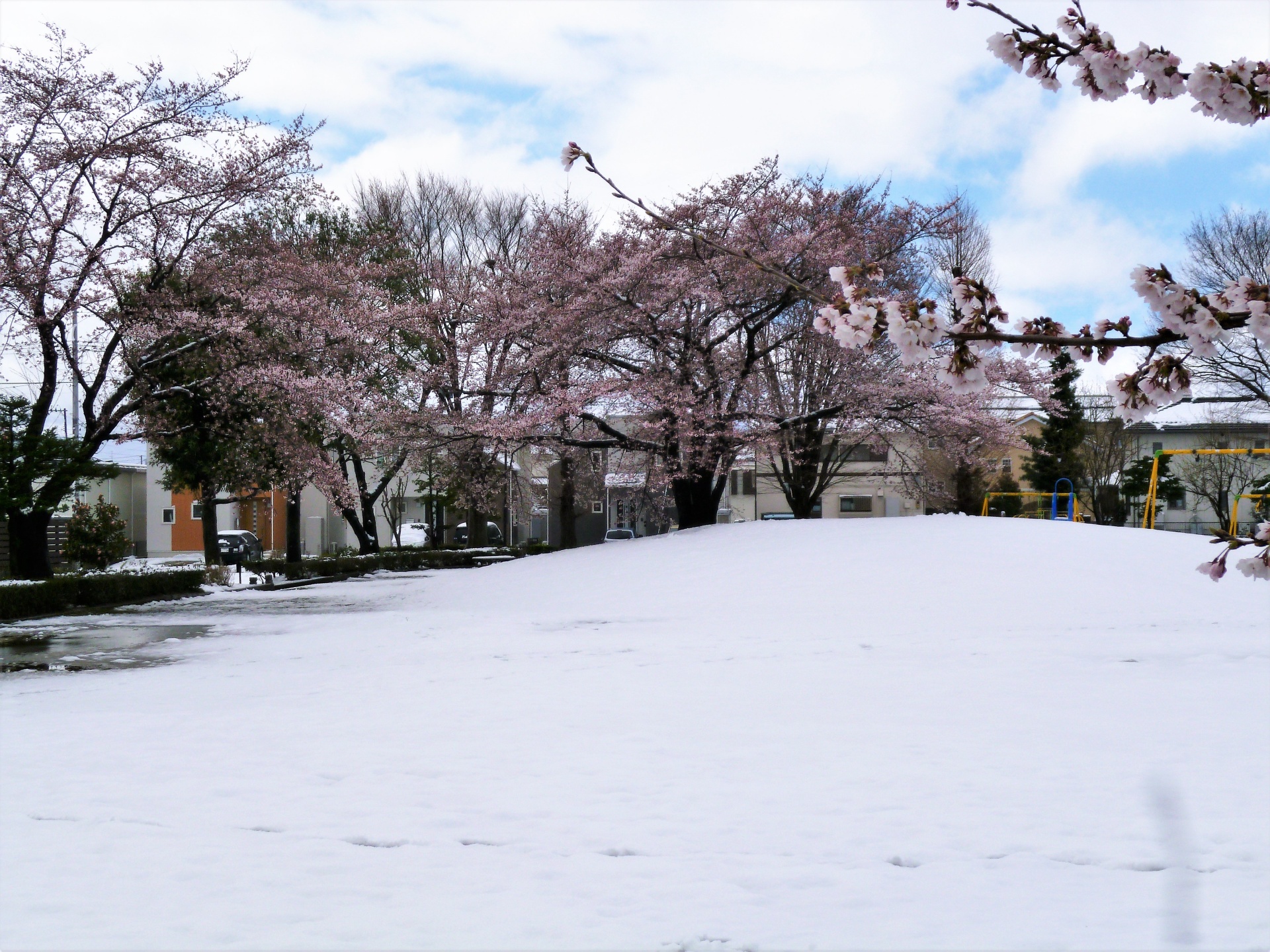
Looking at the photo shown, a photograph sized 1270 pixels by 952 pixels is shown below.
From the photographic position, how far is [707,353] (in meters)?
20.9

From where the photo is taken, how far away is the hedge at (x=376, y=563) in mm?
26031

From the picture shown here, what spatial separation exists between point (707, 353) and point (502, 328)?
14.9 feet

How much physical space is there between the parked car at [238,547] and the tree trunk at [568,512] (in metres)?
11.0

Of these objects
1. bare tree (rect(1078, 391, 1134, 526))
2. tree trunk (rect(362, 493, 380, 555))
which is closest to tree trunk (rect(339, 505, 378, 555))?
tree trunk (rect(362, 493, 380, 555))

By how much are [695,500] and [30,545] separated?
12.9 metres

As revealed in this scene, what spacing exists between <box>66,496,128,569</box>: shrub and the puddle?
47.4ft

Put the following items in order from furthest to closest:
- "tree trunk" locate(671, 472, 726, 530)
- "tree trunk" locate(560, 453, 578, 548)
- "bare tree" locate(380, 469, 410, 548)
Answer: "bare tree" locate(380, 469, 410, 548), "tree trunk" locate(560, 453, 578, 548), "tree trunk" locate(671, 472, 726, 530)

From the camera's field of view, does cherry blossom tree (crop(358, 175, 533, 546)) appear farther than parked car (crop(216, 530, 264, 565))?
No

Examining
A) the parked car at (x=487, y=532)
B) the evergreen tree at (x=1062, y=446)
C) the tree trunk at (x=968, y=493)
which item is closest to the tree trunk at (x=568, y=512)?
the parked car at (x=487, y=532)

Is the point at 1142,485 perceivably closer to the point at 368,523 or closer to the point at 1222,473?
the point at 1222,473

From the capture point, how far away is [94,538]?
93.0ft

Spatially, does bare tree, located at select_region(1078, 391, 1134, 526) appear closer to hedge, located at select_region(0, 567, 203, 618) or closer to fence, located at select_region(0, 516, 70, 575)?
hedge, located at select_region(0, 567, 203, 618)

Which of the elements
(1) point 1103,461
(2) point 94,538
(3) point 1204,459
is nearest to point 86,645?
(2) point 94,538

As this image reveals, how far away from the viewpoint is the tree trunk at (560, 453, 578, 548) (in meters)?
27.6
